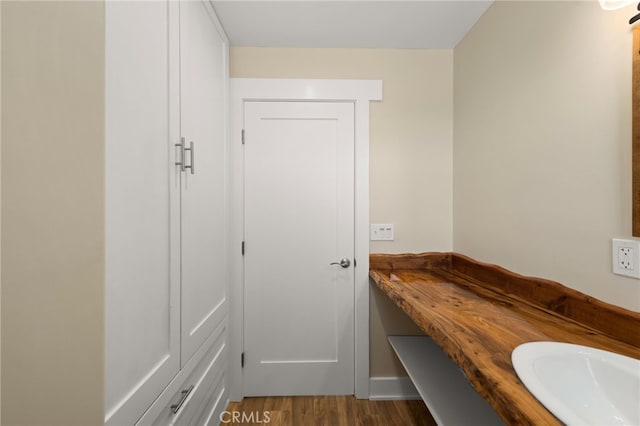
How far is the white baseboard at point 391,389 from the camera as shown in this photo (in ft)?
6.46

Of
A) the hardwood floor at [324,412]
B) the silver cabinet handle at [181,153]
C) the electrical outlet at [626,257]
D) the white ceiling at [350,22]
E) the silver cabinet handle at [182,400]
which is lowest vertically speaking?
the hardwood floor at [324,412]

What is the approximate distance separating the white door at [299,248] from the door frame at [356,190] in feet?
0.15

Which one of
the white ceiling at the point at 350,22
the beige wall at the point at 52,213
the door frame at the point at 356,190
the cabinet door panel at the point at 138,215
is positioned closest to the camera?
the beige wall at the point at 52,213

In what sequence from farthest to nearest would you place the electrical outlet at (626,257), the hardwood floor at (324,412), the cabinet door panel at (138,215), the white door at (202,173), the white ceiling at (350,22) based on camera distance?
1. the hardwood floor at (324,412)
2. the white ceiling at (350,22)
3. the white door at (202,173)
4. the electrical outlet at (626,257)
5. the cabinet door panel at (138,215)

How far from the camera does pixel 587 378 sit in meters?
0.77

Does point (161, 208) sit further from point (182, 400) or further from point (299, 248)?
point (299, 248)

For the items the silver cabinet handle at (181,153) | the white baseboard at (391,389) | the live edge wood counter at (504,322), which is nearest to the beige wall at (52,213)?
the silver cabinet handle at (181,153)

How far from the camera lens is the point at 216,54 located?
167cm

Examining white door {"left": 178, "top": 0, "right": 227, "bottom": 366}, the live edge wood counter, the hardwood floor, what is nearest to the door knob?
the live edge wood counter

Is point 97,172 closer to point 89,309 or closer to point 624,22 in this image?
point 89,309

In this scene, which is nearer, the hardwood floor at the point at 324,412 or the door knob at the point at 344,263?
the hardwood floor at the point at 324,412

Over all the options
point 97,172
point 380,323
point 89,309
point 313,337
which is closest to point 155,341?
point 89,309

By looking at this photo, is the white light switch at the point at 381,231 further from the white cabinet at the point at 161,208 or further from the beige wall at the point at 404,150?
the white cabinet at the point at 161,208

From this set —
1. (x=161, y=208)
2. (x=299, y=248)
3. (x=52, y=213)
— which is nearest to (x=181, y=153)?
(x=161, y=208)
